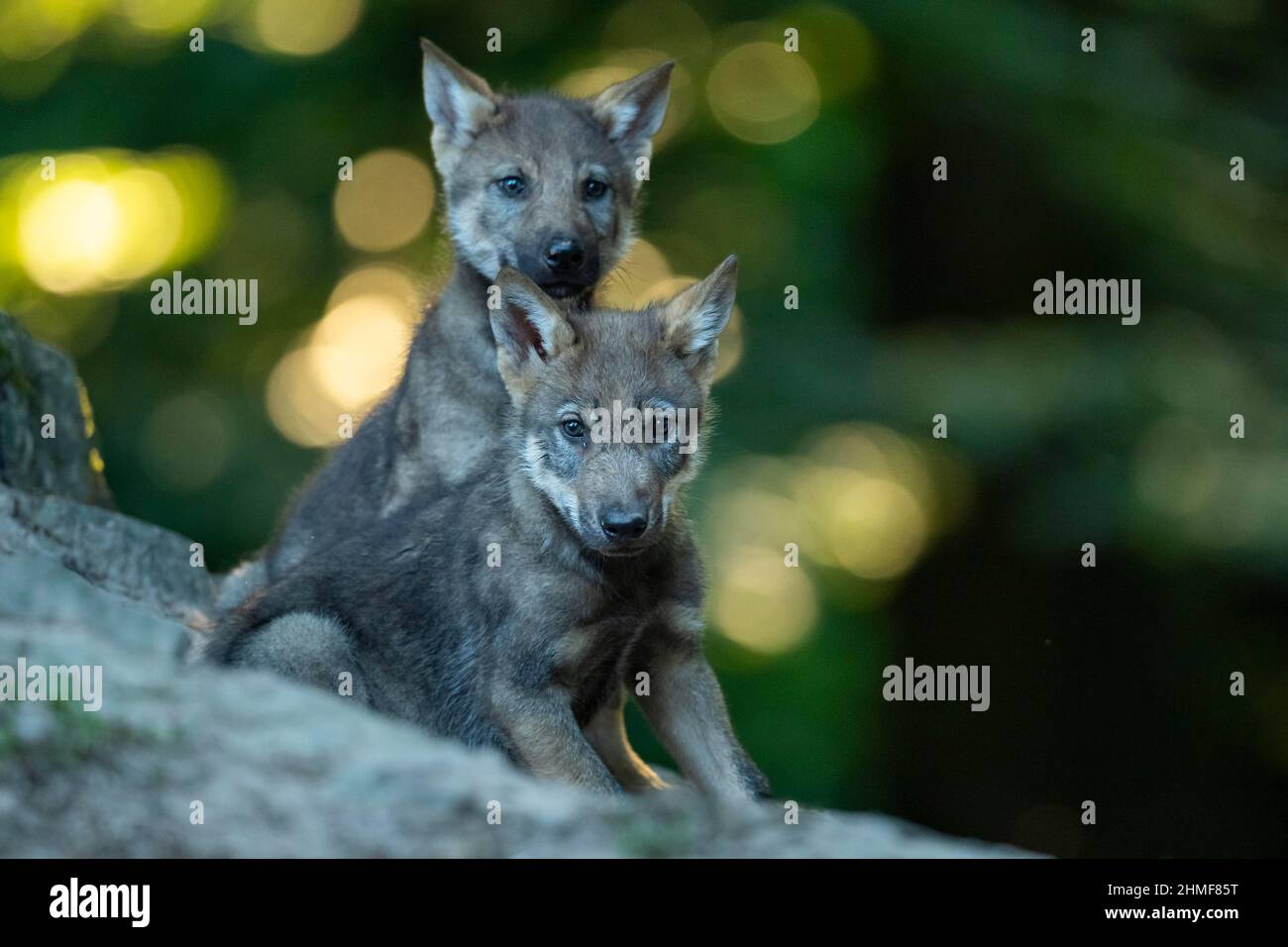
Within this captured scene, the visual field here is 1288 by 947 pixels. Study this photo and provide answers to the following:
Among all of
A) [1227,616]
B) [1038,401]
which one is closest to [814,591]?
[1038,401]

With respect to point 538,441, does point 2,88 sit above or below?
above

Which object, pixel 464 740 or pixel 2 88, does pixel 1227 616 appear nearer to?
pixel 464 740

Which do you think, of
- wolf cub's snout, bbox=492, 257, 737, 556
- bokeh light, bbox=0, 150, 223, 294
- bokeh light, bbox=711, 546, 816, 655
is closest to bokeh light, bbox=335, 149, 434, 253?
bokeh light, bbox=0, 150, 223, 294

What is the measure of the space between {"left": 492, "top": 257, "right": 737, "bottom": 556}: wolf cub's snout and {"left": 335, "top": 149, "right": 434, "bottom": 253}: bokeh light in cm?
714

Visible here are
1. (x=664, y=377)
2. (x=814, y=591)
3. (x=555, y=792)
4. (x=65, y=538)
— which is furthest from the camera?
→ (x=814, y=591)

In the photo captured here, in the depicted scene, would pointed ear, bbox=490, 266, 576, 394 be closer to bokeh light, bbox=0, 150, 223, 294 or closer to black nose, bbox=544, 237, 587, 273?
black nose, bbox=544, 237, 587, 273

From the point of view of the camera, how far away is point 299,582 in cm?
745

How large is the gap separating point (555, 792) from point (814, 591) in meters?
7.88

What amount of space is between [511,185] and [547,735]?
11.1 ft

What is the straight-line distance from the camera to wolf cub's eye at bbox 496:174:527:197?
28.8 feet
